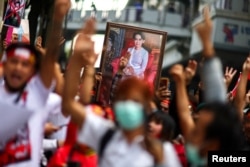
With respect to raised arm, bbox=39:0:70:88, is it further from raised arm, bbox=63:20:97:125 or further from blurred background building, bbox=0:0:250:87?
blurred background building, bbox=0:0:250:87

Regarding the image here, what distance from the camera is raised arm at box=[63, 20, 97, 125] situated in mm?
3584

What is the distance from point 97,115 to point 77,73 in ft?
1.07

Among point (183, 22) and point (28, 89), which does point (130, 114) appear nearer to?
point (28, 89)

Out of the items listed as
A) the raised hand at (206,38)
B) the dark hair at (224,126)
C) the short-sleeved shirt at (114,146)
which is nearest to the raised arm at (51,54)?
the short-sleeved shirt at (114,146)

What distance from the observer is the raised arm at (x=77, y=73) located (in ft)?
11.8

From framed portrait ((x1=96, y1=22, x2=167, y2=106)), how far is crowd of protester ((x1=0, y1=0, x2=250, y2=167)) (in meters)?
2.30

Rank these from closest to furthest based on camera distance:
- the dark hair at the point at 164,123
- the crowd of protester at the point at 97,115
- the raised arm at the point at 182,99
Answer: the crowd of protester at the point at 97,115
the raised arm at the point at 182,99
the dark hair at the point at 164,123

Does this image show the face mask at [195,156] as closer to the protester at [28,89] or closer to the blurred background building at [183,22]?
the protester at [28,89]

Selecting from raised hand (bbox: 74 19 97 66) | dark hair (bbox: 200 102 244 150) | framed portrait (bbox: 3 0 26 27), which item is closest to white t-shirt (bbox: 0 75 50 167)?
raised hand (bbox: 74 19 97 66)

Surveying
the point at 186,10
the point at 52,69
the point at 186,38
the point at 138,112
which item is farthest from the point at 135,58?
the point at 186,10

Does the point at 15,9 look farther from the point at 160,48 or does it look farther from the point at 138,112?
the point at 138,112

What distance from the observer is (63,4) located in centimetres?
386

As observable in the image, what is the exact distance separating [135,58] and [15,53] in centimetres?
317

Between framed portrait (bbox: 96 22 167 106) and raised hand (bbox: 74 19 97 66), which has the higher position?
raised hand (bbox: 74 19 97 66)
